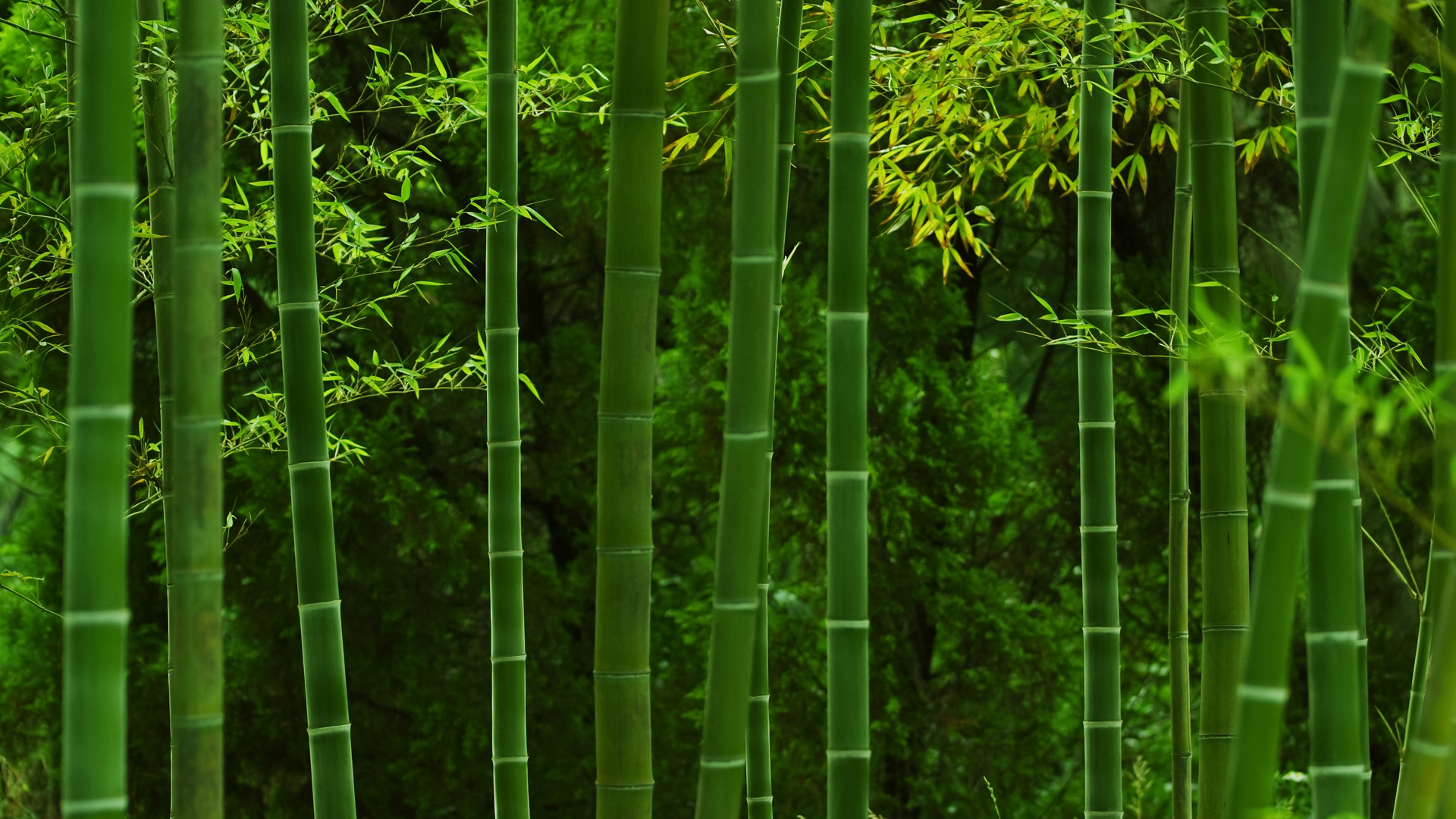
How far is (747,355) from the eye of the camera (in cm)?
Result: 145

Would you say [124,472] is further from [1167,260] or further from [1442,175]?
[1167,260]

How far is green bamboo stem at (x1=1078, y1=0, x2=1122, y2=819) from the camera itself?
7.88 feet

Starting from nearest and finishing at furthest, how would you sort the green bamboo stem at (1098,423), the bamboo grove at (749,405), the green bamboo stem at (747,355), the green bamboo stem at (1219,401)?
1. the bamboo grove at (749,405)
2. the green bamboo stem at (747,355)
3. the green bamboo stem at (1219,401)
4. the green bamboo stem at (1098,423)

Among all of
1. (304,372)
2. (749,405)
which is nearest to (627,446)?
(749,405)

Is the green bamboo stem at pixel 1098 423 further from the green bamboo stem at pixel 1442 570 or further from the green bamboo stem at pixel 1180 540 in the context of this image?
the green bamboo stem at pixel 1442 570

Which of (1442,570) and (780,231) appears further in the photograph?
(780,231)

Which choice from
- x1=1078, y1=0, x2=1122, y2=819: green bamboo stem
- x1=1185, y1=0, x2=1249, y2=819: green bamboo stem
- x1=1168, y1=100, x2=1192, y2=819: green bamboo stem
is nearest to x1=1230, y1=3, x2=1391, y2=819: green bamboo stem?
x1=1185, y1=0, x2=1249, y2=819: green bamboo stem

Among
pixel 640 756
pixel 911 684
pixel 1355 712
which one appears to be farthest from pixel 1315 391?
pixel 911 684

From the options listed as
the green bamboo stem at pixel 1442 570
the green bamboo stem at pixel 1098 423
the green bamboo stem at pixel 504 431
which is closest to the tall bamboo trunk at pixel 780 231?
the green bamboo stem at pixel 504 431

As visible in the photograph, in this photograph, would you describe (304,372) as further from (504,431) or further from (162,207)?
(162,207)

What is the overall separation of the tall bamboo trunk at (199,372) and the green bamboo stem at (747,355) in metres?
0.54

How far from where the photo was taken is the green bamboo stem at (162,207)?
2.46 meters

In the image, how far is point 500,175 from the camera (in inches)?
93.7

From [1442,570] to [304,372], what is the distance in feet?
4.88
